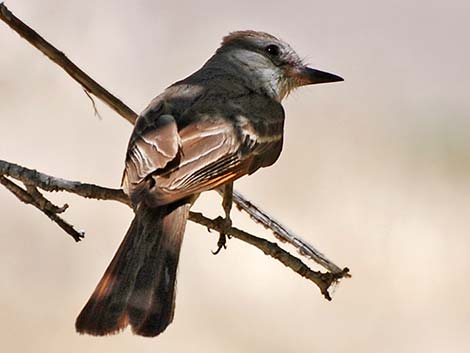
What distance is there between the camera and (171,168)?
4.00 meters

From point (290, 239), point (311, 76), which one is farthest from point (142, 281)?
point (311, 76)

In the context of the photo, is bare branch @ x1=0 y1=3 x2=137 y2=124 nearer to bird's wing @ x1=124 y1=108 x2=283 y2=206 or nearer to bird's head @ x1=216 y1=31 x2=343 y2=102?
bird's wing @ x1=124 y1=108 x2=283 y2=206

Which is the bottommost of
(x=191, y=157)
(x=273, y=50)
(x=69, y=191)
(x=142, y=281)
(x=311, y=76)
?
(x=142, y=281)

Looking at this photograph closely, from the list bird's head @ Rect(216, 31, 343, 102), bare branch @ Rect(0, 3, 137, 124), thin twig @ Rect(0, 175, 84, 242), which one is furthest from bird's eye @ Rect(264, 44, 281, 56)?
thin twig @ Rect(0, 175, 84, 242)

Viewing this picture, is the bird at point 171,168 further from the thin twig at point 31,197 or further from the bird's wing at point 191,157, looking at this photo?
the thin twig at point 31,197

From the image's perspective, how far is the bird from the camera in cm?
363

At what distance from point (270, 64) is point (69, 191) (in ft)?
5.30

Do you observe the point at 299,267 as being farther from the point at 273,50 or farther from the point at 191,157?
the point at 273,50

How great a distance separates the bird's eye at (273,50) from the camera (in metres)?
5.26

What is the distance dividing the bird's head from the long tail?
1.25 meters

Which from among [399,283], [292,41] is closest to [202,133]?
[399,283]

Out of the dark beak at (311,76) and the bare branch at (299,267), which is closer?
the bare branch at (299,267)

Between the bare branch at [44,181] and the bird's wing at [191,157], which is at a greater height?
the bird's wing at [191,157]

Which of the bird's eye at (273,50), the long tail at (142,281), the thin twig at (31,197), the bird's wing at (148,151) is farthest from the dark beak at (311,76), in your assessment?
the thin twig at (31,197)
